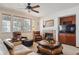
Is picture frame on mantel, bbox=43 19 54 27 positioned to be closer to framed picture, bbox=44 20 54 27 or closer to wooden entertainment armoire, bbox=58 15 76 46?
framed picture, bbox=44 20 54 27

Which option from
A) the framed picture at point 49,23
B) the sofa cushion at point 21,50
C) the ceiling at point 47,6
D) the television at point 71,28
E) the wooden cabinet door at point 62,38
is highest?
the ceiling at point 47,6

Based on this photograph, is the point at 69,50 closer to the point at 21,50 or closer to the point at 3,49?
the point at 21,50

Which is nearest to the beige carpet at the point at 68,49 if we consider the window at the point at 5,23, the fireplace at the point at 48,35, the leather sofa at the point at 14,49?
the leather sofa at the point at 14,49

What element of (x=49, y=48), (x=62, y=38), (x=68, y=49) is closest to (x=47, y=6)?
(x=62, y=38)

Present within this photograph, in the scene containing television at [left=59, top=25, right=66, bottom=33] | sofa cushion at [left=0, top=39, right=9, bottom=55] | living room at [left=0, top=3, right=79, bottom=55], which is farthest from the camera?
television at [left=59, top=25, right=66, bottom=33]

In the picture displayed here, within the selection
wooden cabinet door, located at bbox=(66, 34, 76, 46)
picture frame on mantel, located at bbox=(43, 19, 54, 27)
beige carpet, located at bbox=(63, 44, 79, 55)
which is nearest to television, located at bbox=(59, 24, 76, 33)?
wooden cabinet door, located at bbox=(66, 34, 76, 46)

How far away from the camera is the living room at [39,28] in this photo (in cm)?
218

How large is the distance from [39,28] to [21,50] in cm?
60

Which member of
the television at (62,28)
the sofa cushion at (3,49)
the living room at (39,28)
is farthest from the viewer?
the television at (62,28)

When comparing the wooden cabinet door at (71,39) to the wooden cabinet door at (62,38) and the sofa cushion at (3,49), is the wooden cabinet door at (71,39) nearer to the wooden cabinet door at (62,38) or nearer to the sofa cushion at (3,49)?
the wooden cabinet door at (62,38)

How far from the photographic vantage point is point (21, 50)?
2.27 m

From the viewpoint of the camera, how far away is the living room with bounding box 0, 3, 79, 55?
2.18m

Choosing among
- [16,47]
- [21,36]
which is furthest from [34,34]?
[16,47]
